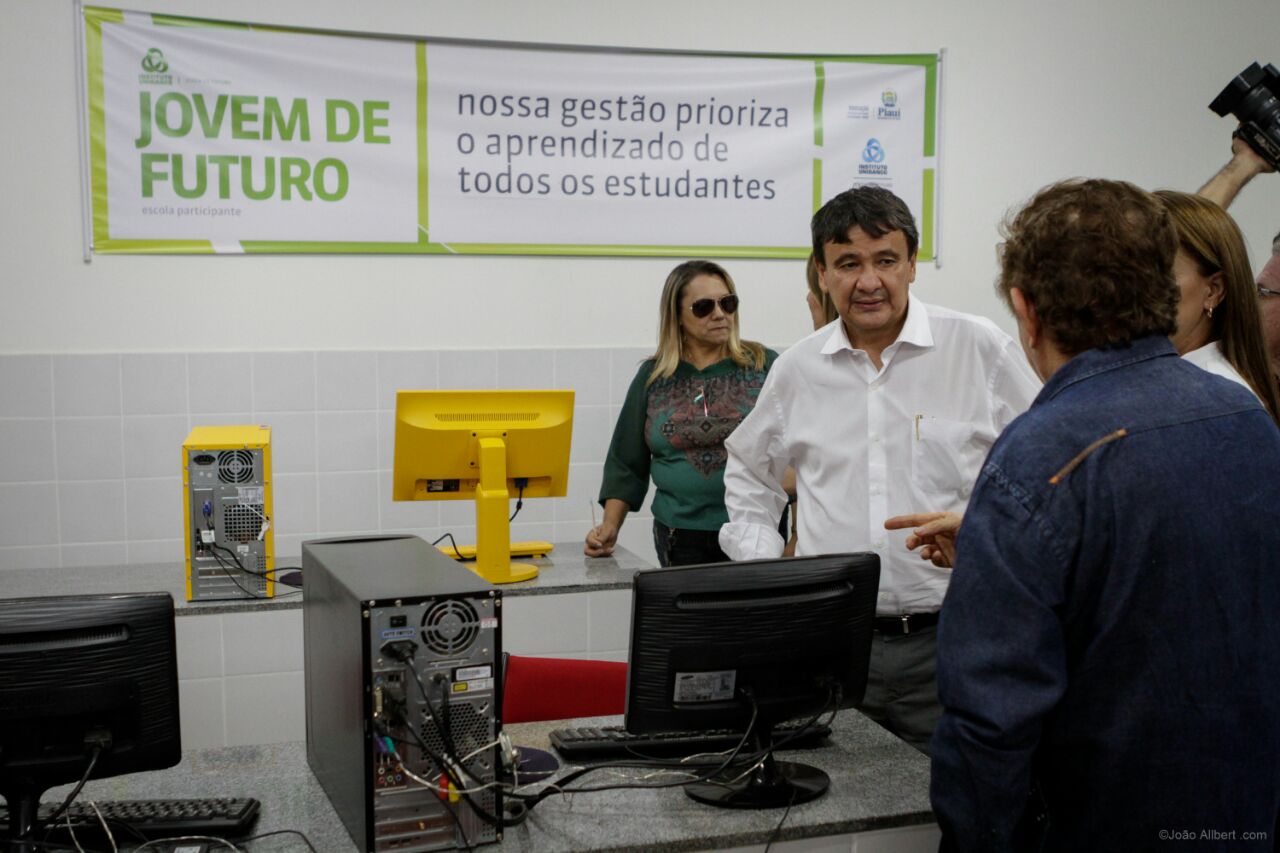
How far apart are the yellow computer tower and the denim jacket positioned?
6.75 feet

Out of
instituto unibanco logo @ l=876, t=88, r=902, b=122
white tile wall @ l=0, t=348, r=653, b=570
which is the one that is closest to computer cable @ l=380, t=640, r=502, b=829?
white tile wall @ l=0, t=348, r=653, b=570

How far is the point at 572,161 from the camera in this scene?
169 inches

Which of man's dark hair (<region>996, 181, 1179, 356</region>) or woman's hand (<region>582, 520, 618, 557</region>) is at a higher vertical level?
man's dark hair (<region>996, 181, 1179, 356</region>)

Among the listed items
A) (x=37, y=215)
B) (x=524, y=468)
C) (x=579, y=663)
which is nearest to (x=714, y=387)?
(x=524, y=468)

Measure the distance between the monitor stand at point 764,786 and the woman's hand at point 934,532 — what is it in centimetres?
37

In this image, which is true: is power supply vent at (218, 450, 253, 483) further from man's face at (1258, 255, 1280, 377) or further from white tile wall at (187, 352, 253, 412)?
man's face at (1258, 255, 1280, 377)

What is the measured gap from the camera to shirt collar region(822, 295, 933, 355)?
226 cm

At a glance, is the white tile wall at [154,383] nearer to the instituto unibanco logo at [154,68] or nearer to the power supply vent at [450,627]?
the instituto unibanco logo at [154,68]

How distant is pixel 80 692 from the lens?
153 cm

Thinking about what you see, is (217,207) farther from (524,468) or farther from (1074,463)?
(1074,463)

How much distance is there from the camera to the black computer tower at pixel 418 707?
148 cm

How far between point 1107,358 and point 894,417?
0.94m

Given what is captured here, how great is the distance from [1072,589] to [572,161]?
3325 millimetres

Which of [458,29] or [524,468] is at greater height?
[458,29]
